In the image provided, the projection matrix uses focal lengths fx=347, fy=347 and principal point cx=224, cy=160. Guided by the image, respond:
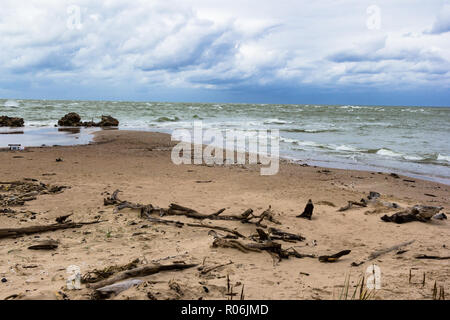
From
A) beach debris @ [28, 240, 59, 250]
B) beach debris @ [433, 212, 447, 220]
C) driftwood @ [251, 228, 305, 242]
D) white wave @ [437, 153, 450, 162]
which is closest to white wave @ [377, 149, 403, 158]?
white wave @ [437, 153, 450, 162]

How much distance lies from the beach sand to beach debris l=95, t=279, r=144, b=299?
0.07 meters

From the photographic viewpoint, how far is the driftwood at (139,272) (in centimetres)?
326

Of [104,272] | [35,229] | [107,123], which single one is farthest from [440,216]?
[107,123]

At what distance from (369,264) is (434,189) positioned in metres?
6.84

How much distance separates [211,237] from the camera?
4.95 metres

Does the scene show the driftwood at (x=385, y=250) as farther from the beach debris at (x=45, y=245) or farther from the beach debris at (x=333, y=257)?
the beach debris at (x=45, y=245)

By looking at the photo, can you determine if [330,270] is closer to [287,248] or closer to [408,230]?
[287,248]

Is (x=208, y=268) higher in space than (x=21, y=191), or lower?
lower

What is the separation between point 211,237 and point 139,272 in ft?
5.22

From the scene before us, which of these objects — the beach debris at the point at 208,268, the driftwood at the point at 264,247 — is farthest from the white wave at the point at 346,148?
the beach debris at the point at 208,268

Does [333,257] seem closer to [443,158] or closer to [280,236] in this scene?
[280,236]

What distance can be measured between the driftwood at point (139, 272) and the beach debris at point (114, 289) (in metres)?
0.10

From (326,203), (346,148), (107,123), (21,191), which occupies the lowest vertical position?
(326,203)

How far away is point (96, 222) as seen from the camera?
555 centimetres
